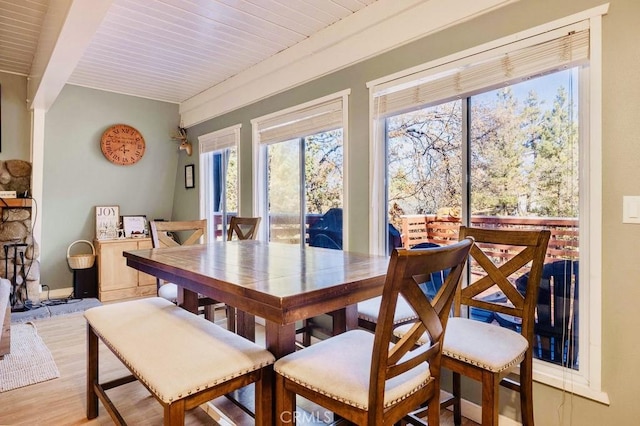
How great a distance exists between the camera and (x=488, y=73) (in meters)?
2.01

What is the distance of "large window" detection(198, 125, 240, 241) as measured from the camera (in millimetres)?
4266

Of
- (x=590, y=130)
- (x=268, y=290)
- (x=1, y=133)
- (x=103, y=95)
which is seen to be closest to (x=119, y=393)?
(x=268, y=290)

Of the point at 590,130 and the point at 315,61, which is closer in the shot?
the point at 590,130

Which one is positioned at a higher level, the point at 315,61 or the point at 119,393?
the point at 315,61

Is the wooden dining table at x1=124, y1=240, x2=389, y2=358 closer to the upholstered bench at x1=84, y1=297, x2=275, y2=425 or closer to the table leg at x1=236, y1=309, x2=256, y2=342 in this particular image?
the table leg at x1=236, y1=309, x2=256, y2=342

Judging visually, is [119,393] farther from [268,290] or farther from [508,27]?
[508,27]

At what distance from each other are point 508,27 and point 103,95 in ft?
14.6

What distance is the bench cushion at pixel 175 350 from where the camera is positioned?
1208mm

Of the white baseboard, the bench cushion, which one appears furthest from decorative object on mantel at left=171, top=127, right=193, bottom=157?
the white baseboard

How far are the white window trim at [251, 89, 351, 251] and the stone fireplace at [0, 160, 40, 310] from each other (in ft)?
8.08

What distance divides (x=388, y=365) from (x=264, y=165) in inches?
119

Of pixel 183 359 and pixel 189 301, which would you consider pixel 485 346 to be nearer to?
pixel 183 359

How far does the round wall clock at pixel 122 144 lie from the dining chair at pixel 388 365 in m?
4.30

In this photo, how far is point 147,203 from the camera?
16.3 ft
